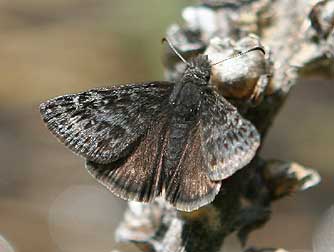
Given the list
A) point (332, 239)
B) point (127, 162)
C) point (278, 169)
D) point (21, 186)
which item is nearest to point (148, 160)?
point (127, 162)

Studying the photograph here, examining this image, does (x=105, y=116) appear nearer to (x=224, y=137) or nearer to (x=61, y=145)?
(x=224, y=137)

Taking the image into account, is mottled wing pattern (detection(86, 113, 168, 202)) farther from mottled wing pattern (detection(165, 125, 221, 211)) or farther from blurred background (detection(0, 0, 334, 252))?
blurred background (detection(0, 0, 334, 252))

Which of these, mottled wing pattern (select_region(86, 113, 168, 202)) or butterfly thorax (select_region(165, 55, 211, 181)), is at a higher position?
butterfly thorax (select_region(165, 55, 211, 181))

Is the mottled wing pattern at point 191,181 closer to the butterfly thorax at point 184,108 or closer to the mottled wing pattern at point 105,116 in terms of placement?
the butterfly thorax at point 184,108

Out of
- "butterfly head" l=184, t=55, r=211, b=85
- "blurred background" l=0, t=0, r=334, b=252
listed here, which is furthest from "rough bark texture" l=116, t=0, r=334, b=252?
"blurred background" l=0, t=0, r=334, b=252

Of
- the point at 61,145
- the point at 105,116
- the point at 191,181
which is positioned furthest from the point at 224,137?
the point at 61,145

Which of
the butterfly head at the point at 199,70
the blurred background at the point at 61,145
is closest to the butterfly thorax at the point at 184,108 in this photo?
the butterfly head at the point at 199,70
